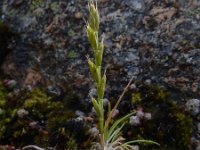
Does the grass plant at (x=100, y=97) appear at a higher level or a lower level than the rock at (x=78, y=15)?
lower

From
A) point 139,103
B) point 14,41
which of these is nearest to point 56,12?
point 14,41

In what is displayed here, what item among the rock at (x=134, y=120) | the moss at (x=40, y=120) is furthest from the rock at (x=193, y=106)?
the moss at (x=40, y=120)

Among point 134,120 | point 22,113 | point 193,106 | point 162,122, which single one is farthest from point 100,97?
point 22,113

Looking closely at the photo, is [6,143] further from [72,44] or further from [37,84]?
[72,44]

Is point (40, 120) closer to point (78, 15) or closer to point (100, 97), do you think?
point (100, 97)

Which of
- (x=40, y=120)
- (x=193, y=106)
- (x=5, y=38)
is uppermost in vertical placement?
(x=5, y=38)

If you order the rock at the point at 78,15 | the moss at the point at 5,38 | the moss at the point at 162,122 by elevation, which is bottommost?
the moss at the point at 162,122

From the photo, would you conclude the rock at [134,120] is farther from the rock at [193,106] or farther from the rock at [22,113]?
the rock at [22,113]

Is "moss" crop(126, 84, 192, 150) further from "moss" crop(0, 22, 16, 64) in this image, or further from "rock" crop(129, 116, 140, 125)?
"moss" crop(0, 22, 16, 64)
